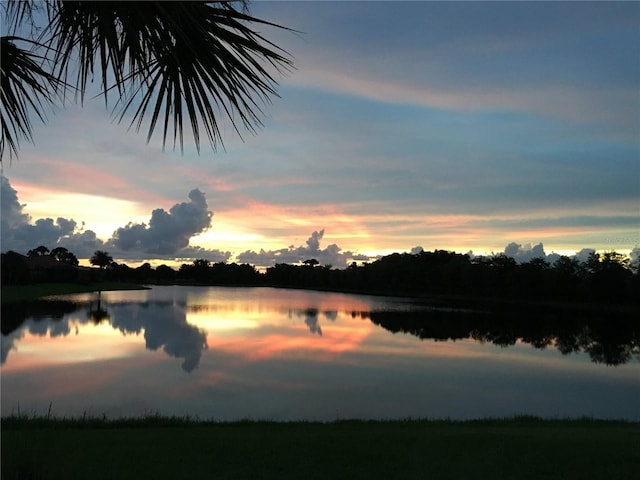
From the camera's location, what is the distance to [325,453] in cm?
618

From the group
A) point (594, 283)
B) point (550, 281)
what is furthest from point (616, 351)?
point (550, 281)

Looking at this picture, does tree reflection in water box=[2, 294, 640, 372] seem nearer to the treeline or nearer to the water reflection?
the water reflection

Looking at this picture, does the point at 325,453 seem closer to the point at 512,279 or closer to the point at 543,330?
the point at 543,330

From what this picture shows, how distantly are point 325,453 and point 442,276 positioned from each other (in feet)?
254

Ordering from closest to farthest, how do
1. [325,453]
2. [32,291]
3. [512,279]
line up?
[325,453]
[32,291]
[512,279]

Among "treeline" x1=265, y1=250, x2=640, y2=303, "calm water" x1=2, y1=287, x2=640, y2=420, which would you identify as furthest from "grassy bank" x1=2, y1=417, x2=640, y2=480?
"treeline" x1=265, y1=250, x2=640, y2=303

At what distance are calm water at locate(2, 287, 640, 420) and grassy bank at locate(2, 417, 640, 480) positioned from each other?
11.9 feet

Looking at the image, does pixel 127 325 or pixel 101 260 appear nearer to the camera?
pixel 127 325

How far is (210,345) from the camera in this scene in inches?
828

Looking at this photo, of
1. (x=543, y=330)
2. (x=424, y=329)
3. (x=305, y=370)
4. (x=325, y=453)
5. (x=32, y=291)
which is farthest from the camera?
(x=32, y=291)

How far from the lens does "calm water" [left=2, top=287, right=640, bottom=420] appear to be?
11.7 meters

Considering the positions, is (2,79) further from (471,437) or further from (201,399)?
(201,399)

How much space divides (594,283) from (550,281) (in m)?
6.11

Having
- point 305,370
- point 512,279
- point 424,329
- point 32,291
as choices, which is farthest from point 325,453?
point 512,279
